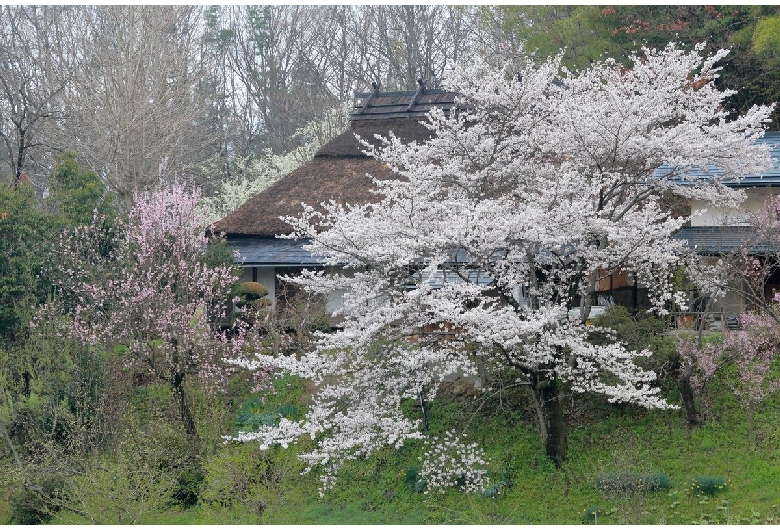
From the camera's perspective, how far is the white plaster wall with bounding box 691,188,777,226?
14.6m

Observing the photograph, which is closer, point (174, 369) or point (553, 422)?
point (553, 422)

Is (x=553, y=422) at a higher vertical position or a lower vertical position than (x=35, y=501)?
higher

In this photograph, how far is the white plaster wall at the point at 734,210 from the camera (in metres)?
14.6

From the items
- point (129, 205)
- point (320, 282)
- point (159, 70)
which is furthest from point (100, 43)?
point (320, 282)

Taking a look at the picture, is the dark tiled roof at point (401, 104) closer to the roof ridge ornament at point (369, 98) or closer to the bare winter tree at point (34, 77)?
the roof ridge ornament at point (369, 98)

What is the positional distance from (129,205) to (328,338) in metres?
10.9

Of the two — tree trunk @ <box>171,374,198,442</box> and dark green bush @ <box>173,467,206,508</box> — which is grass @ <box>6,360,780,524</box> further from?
tree trunk @ <box>171,374,198,442</box>

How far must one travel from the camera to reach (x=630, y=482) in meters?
10.4

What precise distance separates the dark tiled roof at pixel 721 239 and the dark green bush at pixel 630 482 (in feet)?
12.8

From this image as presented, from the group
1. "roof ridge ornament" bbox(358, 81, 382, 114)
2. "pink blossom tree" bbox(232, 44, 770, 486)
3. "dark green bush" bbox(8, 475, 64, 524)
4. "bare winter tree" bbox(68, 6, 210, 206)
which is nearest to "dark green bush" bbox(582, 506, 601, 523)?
"pink blossom tree" bbox(232, 44, 770, 486)

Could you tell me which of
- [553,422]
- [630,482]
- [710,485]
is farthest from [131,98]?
[710,485]

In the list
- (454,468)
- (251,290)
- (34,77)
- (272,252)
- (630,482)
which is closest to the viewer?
(630,482)

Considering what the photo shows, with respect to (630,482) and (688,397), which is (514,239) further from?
(688,397)

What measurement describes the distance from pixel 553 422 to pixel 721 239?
4.36m
